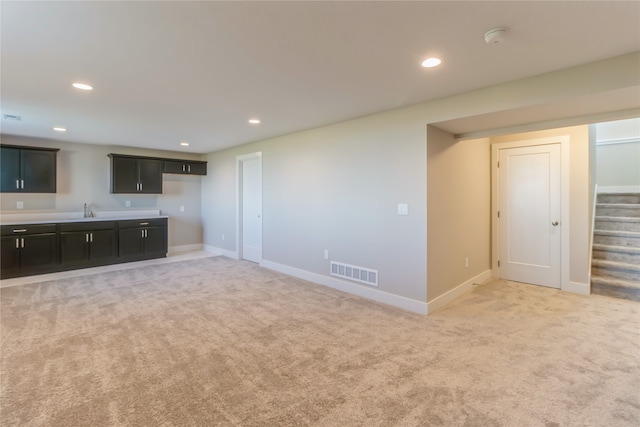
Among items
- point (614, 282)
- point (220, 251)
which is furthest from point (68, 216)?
point (614, 282)

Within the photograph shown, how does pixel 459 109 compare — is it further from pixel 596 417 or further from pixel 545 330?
pixel 596 417

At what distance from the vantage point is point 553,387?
2.12m

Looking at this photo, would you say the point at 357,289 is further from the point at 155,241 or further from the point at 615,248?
the point at 155,241

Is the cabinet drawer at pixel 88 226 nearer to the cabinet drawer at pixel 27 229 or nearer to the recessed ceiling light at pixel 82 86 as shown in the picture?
the cabinet drawer at pixel 27 229

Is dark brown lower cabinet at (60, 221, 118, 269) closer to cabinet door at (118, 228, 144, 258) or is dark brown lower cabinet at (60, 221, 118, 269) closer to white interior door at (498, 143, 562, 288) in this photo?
cabinet door at (118, 228, 144, 258)

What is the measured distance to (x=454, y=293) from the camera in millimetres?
3965

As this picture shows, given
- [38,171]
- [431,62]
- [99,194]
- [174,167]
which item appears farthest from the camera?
[174,167]

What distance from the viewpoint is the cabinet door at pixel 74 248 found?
5.38 meters

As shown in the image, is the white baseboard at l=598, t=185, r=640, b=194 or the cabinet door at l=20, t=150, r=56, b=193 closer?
the cabinet door at l=20, t=150, r=56, b=193

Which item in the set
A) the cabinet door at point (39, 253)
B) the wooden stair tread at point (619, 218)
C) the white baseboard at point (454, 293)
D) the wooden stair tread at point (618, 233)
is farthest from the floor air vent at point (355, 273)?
the cabinet door at point (39, 253)

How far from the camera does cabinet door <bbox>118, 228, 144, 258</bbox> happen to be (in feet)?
19.7

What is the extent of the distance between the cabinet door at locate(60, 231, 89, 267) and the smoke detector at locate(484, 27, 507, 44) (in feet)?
21.7

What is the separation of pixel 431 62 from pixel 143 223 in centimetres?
609

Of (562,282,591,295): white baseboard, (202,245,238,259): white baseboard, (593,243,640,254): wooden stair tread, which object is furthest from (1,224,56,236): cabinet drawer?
(593,243,640,254): wooden stair tread
